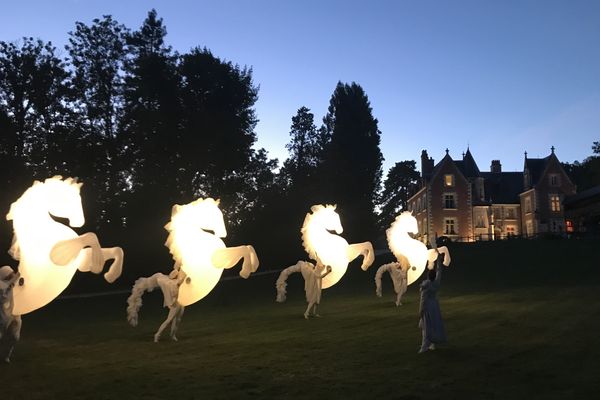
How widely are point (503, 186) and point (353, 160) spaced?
2989cm

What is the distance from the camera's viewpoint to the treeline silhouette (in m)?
37.8

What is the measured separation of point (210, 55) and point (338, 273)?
1166 inches

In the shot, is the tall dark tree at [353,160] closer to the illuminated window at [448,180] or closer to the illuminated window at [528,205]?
the illuminated window at [448,180]

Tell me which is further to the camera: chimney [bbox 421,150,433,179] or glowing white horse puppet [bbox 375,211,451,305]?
chimney [bbox 421,150,433,179]

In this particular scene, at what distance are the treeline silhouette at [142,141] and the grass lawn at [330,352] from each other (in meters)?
15.0

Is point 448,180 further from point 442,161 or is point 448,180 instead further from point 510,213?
point 510,213

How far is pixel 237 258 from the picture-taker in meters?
14.4

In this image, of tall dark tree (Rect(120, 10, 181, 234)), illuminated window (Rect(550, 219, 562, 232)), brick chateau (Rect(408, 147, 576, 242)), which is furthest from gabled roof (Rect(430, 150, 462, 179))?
tall dark tree (Rect(120, 10, 181, 234))

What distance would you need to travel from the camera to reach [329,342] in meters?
13.5

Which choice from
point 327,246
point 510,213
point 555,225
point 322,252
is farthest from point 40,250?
point 510,213

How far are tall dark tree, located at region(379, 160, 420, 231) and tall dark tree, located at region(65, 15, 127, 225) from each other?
186ft

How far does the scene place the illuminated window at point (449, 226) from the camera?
227ft

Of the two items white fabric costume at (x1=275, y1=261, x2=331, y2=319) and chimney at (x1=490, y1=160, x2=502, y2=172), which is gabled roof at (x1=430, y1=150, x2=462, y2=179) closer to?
chimney at (x1=490, y1=160, x2=502, y2=172)

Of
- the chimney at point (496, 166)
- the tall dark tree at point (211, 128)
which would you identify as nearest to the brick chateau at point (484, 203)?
the chimney at point (496, 166)
